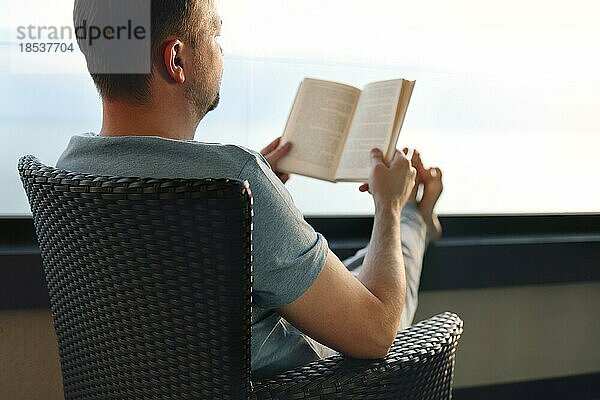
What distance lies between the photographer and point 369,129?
1769 millimetres

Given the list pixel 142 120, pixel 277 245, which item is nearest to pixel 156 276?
pixel 277 245

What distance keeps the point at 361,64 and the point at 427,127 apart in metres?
0.27

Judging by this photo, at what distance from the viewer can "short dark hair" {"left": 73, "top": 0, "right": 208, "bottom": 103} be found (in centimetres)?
137

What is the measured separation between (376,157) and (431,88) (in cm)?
83

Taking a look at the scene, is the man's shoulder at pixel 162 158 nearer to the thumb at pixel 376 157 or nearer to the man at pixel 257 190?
the man at pixel 257 190

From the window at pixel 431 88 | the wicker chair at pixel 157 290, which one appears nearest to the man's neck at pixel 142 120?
the wicker chair at pixel 157 290

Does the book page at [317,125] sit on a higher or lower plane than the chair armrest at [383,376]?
higher

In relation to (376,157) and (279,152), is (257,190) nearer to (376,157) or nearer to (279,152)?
(376,157)

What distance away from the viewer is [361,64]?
7.73ft

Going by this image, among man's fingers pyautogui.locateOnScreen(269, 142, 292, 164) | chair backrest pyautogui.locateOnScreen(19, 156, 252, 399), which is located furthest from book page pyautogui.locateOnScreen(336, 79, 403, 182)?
chair backrest pyautogui.locateOnScreen(19, 156, 252, 399)

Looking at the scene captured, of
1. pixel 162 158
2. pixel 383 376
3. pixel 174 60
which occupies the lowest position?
pixel 383 376

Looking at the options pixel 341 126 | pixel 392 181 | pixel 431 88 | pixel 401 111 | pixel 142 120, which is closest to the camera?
pixel 142 120

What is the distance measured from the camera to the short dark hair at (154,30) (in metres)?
1.37

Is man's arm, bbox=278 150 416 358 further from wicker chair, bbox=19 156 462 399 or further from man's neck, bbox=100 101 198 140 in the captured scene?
man's neck, bbox=100 101 198 140
